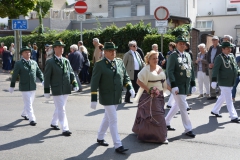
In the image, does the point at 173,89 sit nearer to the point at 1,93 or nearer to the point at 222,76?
the point at 222,76

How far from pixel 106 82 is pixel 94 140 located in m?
1.43

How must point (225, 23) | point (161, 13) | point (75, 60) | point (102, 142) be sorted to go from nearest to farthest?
1. point (102, 142)
2. point (161, 13)
3. point (75, 60)
4. point (225, 23)

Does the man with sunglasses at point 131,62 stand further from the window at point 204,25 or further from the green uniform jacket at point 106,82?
the window at point 204,25

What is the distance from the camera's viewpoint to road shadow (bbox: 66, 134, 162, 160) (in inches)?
266

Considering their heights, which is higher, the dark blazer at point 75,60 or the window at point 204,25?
the window at point 204,25

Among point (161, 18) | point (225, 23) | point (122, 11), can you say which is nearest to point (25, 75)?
point (161, 18)

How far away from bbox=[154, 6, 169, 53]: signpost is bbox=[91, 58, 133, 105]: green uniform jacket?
7.43 m

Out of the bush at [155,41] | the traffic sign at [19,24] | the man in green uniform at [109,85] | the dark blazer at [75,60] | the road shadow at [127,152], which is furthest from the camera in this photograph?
the traffic sign at [19,24]

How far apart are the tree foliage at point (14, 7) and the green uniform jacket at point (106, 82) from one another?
41.5 feet

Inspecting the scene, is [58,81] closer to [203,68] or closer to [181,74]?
[181,74]

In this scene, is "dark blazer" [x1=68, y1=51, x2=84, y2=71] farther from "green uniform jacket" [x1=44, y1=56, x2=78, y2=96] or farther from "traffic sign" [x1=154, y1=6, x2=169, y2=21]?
"green uniform jacket" [x1=44, y1=56, x2=78, y2=96]

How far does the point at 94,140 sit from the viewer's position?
311 inches

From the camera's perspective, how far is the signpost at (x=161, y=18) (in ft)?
46.9

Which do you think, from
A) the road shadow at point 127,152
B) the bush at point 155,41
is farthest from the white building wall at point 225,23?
the road shadow at point 127,152
